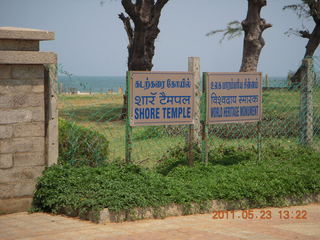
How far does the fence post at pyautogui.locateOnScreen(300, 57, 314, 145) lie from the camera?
11.1 meters

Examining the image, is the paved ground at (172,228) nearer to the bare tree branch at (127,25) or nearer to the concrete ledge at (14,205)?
the concrete ledge at (14,205)

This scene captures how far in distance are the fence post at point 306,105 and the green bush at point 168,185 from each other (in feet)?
6.07

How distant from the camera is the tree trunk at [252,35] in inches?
847

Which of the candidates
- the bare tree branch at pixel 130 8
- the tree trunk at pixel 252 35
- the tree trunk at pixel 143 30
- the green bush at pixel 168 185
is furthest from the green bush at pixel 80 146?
the tree trunk at pixel 252 35

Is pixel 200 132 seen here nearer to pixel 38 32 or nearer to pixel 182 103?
pixel 182 103

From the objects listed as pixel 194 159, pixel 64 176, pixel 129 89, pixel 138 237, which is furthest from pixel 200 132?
pixel 138 237

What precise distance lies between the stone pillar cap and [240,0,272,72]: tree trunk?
14.5m

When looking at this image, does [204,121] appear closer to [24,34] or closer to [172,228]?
[172,228]

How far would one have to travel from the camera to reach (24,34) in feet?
25.6

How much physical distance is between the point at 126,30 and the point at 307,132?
1341cm

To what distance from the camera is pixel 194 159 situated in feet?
31.9

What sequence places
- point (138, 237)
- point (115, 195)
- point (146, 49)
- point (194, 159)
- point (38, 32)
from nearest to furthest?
point (138, 237)
point (115, 195)
point (38, 32)
point (194, 159)
point (146, 49)

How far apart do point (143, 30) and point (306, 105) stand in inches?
427
